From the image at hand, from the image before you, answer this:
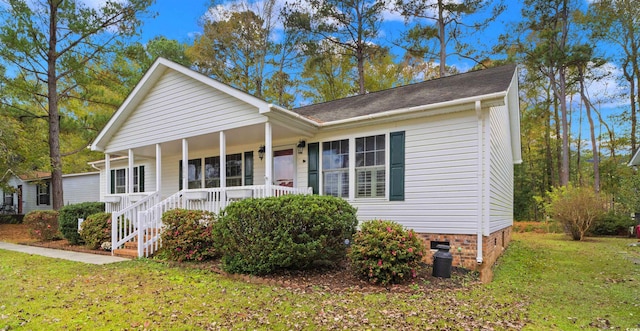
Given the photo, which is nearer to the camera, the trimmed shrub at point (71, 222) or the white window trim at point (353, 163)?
the white window trim at point (353, 163)

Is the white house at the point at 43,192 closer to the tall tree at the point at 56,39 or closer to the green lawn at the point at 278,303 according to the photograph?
the tall tree at the point at 56,39

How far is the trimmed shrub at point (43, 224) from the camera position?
1176 centimetres

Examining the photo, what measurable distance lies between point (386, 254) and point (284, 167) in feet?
15.9

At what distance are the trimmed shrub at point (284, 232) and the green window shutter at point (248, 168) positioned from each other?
3.96m

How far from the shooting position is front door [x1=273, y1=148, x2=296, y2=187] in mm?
9688

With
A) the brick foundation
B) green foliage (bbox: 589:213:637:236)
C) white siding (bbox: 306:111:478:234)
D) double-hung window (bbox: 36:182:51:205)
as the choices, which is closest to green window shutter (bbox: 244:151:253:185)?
white siding (bbox: 306:111:478:234)

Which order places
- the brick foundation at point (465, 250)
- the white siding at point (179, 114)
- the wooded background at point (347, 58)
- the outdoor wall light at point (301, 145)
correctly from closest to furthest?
1. the brick foundation at point (465, 250)
2. the white siding at point (179, 114)
3. the outdoor wall light at point (301, 145)
4. the wooded background at point (347, 58)

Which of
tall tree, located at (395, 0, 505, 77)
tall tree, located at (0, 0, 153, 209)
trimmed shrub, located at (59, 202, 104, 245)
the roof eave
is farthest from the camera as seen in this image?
tall tree, located at (395, 0, 505, 77)

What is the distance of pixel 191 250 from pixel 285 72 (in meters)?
16.8

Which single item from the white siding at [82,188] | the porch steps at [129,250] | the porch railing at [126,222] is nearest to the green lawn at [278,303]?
the porch steps at [129,250]

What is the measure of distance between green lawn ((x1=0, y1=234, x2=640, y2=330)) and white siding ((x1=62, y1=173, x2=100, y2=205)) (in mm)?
15654

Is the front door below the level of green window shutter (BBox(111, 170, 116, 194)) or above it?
above

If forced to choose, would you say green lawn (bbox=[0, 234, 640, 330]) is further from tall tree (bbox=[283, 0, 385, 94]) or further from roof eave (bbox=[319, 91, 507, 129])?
tall tree (bbox=[283, 0, 385, 94])

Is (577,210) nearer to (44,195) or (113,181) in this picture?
(113,181)
